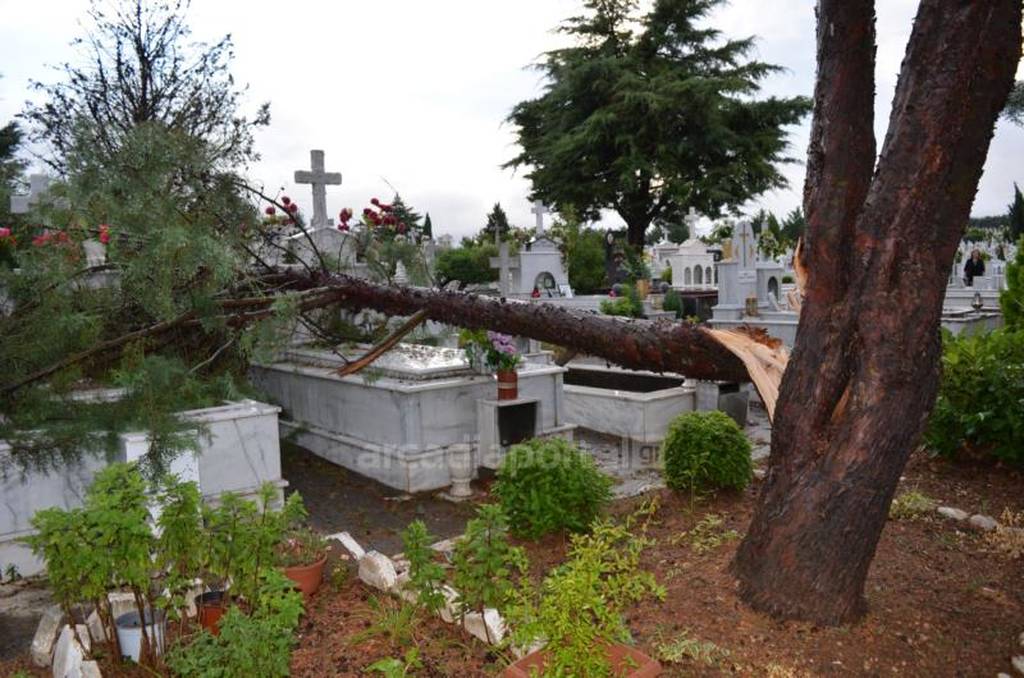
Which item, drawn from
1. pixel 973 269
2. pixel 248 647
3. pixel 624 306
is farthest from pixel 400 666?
pixel 973 269

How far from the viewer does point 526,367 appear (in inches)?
276

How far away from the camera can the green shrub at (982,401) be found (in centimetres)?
506

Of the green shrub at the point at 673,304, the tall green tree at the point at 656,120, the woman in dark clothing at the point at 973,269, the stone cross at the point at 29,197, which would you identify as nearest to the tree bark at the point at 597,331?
the stone cross at the point at 29,197

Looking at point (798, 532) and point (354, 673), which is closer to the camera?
point (354, 673)

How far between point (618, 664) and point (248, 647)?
3.72 ft

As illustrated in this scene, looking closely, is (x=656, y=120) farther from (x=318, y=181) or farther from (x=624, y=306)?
(x=318, y=181)

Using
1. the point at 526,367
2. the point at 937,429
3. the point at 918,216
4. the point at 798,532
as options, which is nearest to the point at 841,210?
the point at 918,216

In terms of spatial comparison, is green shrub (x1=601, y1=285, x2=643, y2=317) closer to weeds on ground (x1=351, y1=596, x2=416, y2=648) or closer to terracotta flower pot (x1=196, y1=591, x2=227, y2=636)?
weeds on ground (x1=351, y1=596, x2=416, y2=648)

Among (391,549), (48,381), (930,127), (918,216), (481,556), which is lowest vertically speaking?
(391,549)

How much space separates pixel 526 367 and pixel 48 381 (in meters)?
4.16

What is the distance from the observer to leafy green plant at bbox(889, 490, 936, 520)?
432 cm

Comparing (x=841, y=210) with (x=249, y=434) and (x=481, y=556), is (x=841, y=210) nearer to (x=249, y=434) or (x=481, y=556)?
(x=481, y=556)

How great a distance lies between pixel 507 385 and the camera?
6.45 meters

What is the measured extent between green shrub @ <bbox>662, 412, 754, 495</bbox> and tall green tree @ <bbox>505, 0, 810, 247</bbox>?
2340 cm
